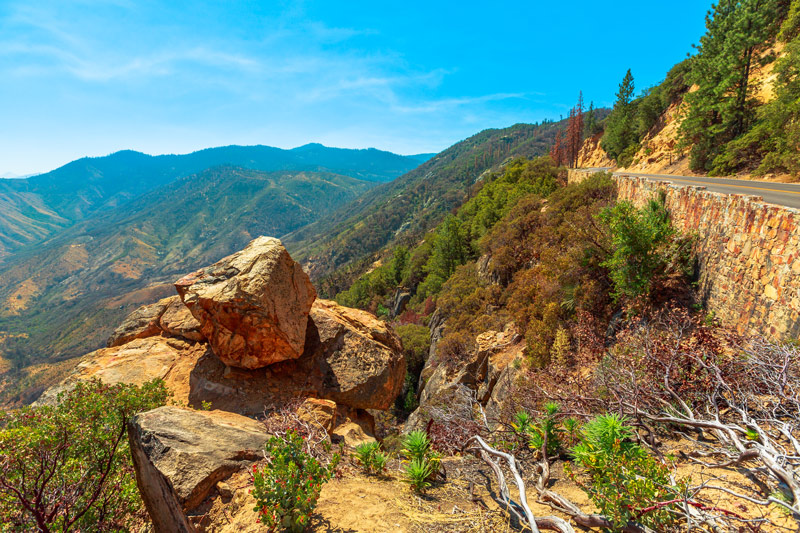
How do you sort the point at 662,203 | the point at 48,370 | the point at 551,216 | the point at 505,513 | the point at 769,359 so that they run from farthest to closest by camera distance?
the point at 48,370 < the point at 551,216 < the point at 662,203 < the point at 769,359 < the point at 505,513

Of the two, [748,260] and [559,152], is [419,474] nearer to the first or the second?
[748,260]

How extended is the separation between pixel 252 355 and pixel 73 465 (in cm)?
402

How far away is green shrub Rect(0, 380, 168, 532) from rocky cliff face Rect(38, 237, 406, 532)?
1.28 metres

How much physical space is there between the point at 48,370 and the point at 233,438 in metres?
186

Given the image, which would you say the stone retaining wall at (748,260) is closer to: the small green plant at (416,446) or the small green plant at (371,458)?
the small green plant at (416,446)

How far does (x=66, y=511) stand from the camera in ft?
17.9

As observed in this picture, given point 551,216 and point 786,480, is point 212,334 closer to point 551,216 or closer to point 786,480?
point 786,480

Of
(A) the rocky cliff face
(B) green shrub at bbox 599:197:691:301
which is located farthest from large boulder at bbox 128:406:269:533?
(B) green shrub at bbox 599:197:691:301

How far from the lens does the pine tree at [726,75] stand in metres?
20.3

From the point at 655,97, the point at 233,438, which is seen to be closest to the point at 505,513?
the point at 233,438

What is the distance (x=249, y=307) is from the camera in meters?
9.06

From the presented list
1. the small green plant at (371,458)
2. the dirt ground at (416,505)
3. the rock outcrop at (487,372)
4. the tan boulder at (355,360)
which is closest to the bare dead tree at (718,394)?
the dirt ground at (416,505)

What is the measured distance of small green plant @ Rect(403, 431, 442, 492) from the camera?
5898 mm

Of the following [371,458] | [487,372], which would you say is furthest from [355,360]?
[487,372]
